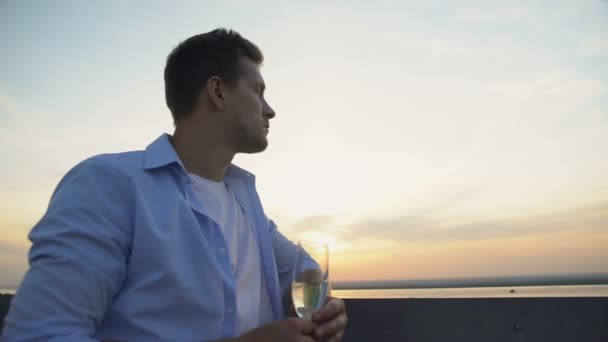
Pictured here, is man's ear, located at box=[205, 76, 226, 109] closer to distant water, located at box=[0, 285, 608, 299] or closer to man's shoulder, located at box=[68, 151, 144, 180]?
man's shoulder, located at box=[68, 151, 144, 180]

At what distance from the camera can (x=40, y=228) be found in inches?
33.5

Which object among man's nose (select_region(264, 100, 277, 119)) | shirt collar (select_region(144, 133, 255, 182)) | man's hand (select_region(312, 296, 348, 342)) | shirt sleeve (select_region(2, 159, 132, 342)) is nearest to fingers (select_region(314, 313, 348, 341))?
man's hand (select_region(312, 296, 348, 342))

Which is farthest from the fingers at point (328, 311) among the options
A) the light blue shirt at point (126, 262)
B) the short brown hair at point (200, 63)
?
the short brown hair at point (200, 63)

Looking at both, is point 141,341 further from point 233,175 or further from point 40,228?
point 233,175

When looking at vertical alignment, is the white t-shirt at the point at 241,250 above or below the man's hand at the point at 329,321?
above

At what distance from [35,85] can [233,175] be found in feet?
9.85

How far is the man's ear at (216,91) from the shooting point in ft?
5.12

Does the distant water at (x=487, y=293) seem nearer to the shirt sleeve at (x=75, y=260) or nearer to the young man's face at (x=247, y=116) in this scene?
the young man's face at (x=247, y=116)

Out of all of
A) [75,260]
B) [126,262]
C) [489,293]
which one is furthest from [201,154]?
[489,293]

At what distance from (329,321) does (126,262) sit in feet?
1.94

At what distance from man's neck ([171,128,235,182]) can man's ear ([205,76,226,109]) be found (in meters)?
0.15

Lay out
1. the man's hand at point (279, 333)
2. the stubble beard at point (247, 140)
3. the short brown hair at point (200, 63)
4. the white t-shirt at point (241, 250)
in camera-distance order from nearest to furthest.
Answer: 1. the man's hand at point (279, 333)
2. the white t-shirt at point (241, 250)
3. the stubble beard at point (247, 140)
4. the short brown hair at point (200, 63)

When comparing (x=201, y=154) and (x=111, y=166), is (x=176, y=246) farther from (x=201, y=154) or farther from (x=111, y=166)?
(x=201, y=154)

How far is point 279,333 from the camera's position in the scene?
0.91 metres
